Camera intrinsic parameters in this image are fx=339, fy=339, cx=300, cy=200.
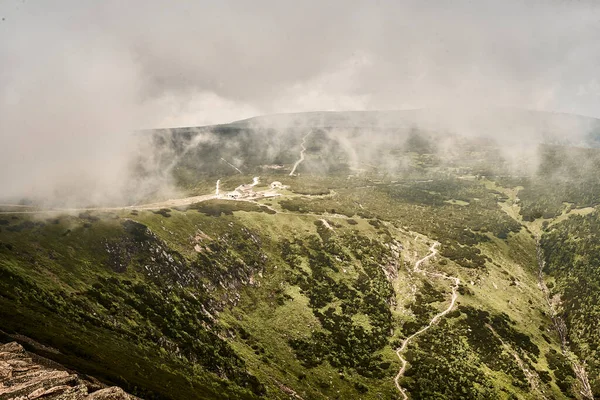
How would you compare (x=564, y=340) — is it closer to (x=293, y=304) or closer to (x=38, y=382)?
(x=293, y=304)

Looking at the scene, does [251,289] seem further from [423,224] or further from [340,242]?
[423,224]

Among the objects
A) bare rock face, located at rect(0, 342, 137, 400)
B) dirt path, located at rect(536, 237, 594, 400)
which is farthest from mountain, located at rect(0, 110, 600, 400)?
bare rock face, located at rect(0, 342, 137, 400)

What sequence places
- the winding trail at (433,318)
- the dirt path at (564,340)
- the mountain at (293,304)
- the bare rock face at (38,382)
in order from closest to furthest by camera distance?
the bare rock face at (38,382)
the mountain at (293,304)
the winding trail at (433,318)
the dirt path at (564,340)

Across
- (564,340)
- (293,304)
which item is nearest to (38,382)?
(293,304)

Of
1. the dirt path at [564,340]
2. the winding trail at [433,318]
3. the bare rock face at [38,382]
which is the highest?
the bare rock face at [38,382]

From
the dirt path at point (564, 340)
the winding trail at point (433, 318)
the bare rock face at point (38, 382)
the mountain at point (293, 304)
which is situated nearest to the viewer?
the bare rock face at point (38, 382)

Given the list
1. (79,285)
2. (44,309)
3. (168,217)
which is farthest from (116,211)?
(44,309)

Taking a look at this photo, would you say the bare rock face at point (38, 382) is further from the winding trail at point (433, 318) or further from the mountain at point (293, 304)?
the winding trail at point (433, 318)

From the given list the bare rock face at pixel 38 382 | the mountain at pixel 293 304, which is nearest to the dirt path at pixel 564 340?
the mountain at pixel 293 304
